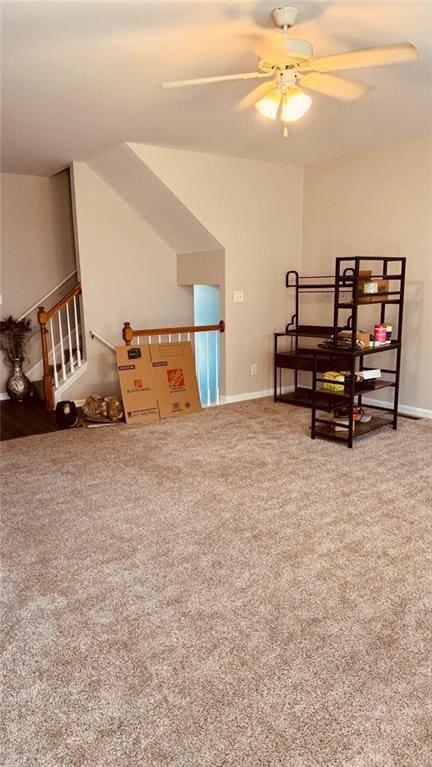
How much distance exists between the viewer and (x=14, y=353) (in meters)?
5.74

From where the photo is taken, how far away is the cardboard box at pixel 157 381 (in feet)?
16.1

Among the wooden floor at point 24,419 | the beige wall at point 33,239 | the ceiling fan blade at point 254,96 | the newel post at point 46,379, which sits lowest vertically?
the wooden floor at point 24,419

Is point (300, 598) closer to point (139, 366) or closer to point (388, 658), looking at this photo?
point (388, 658)

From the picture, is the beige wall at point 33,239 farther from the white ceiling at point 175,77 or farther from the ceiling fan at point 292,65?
the ceiling fan at point 292,65

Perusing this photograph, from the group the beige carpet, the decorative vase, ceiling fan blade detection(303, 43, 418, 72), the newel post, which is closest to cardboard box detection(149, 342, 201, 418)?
the newel post

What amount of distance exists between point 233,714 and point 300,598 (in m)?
0.66

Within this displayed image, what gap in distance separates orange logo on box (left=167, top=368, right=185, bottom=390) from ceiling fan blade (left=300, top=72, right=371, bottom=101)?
9.37 feet

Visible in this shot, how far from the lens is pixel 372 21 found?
237cm

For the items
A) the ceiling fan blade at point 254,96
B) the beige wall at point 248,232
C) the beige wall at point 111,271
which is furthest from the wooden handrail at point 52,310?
the ceiling fan blade at point 254,96

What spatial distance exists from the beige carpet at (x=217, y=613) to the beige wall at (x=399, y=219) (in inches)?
57.5

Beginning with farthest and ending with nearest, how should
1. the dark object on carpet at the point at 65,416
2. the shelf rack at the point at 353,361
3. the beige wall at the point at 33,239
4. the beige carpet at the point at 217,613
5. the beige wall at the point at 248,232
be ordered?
the beige wall at the point at 33,239 → the beige wall at the point at 248,232 → the dark object on carpet at the point at 65,416 → the shelf rack at the point at 353,361 → the beige carpet at the point at 217,613

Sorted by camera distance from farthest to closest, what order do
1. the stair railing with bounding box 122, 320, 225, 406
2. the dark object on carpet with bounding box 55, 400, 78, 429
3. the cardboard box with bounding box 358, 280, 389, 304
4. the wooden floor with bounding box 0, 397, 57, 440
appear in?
1. the stair railing with bounding box 122, 320, 225, 406
2. the dark object on carpet with bounding box 55, 400, 78, 429
3. the wooden floor with bounding box 0, 397, 57, 440
4. the cardboard box with bounding box 358, 280, 389, 304

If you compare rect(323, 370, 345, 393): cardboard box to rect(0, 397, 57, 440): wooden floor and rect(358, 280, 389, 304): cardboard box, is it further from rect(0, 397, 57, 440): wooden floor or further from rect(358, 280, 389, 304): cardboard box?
rect(0, 397, 57, 440): wooden floor

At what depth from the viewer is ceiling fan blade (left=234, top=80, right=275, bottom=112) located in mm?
2727
